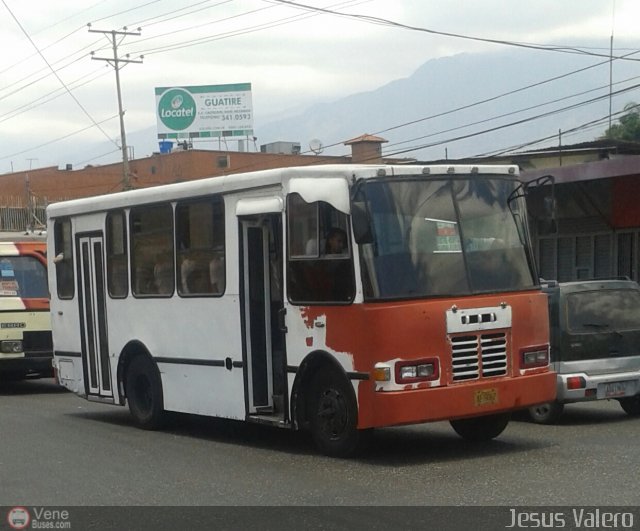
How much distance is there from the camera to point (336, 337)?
1018cm

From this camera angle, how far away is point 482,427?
37.2 feet

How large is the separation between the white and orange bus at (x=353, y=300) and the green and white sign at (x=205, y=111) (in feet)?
184

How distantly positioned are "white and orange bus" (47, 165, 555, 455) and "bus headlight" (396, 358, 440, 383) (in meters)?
0.01

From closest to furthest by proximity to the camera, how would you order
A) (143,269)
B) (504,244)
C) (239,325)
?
(504,244)
(239,325)
(143,269)

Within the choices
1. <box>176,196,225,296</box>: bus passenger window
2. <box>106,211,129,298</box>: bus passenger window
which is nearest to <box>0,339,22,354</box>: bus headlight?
<box>106,211,129,298</box>: bus passenger window

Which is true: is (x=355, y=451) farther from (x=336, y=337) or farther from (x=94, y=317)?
(x=94, y=317)

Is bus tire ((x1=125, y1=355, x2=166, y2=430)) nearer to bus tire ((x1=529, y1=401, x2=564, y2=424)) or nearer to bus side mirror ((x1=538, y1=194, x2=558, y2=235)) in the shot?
bus tire ((x1=529, y1=401, x2=564, y2=424))

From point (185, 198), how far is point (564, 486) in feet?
18.6

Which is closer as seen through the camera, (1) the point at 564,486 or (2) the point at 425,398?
(1) the point at 564,486

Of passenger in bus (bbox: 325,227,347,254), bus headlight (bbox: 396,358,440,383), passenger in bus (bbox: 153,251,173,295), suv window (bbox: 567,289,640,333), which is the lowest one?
bus headlight (bbox: 396,358,440,383)

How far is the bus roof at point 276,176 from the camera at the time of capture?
33.4 ft

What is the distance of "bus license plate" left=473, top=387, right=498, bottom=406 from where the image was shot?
399 inches

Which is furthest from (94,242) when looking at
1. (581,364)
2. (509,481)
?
(509,481)

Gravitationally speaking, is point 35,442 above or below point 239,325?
below
